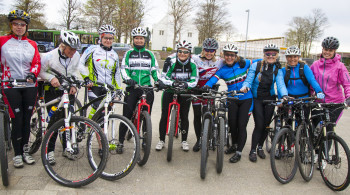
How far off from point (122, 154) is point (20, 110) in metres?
1.49

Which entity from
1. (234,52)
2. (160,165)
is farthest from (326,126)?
(160,165)

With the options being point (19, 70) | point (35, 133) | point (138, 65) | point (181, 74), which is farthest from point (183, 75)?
point (35, 133)

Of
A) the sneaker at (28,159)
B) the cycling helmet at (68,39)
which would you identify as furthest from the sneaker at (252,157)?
the sneaker at (28,159)

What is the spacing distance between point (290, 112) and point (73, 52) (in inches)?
128

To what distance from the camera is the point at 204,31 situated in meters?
40.3

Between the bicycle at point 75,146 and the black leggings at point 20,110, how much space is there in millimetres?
418

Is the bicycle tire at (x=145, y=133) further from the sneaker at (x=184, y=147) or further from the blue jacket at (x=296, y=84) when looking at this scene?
the blue jacket at (x=296, y=84)

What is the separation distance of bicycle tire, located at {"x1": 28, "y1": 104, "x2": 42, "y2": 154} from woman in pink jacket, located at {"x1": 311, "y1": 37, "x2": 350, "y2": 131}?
4412 millimetres

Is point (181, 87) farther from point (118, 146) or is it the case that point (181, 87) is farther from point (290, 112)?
point (290, 112)

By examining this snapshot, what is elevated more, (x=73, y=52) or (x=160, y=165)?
(x=73, y=52)

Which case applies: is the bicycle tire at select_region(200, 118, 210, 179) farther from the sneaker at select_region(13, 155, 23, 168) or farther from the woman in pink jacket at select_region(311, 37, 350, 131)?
the sneaker at select_region(13, 155, 23, 168)

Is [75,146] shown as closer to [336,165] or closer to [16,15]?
[16,15]

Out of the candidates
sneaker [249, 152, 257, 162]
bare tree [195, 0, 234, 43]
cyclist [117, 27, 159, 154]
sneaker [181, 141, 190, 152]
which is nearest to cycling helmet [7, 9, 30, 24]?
cyclist [117, 27, 159, 154]

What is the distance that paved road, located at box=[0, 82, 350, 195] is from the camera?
10.9ft
